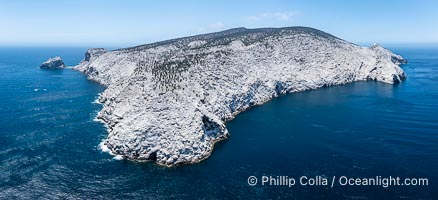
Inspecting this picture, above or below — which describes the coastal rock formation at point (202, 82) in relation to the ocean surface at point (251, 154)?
above

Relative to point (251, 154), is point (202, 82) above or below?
above

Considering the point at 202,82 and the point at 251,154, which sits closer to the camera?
the point at 251,154

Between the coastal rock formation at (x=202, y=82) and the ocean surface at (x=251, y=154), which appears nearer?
the ocean surface at (x=251, y=154)

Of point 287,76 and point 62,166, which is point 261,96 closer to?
point 287,76

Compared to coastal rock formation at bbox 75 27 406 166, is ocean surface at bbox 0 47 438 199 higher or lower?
lower

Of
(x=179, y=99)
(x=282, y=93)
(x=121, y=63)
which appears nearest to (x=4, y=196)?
(x=179, y=99)
